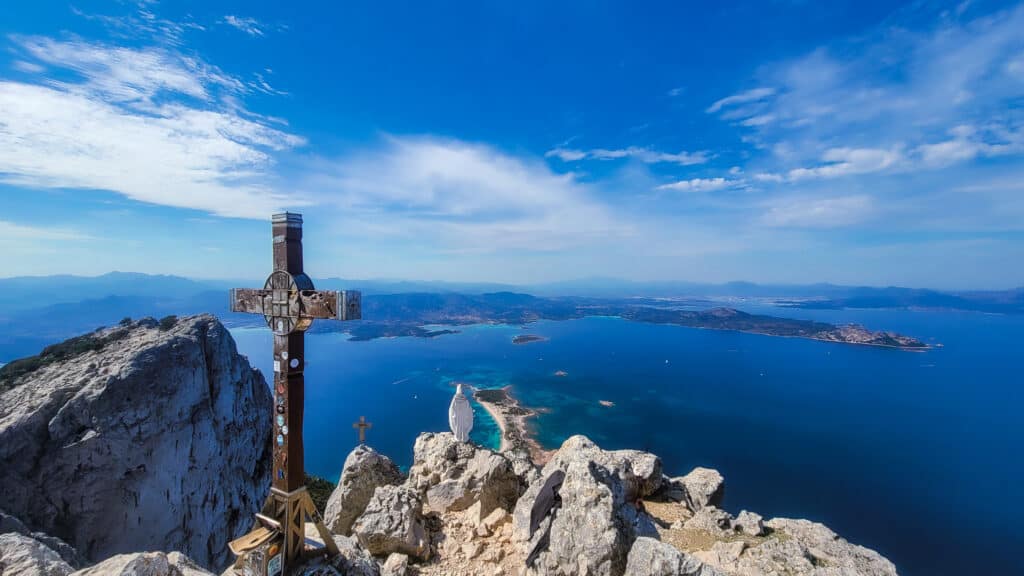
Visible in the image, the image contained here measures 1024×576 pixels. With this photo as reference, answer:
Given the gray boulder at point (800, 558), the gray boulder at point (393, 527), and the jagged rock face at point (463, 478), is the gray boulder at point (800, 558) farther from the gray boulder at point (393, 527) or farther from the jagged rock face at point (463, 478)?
the gray boulder at point (393, 527)

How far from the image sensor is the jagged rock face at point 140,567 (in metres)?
4.37

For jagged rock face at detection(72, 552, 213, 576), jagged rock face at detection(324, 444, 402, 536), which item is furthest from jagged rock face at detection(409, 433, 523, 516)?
jagged rock face at detection(72, 552, 213, 576)

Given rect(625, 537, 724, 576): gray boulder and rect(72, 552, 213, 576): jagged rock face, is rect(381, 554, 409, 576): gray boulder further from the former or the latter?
rect(625, 537, 724, 576): gray boulder

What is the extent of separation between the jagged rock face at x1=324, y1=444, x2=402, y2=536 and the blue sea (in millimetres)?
46477

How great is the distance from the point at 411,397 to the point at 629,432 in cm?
4239

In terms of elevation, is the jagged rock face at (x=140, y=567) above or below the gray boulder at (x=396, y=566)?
above

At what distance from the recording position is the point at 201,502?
770 inches

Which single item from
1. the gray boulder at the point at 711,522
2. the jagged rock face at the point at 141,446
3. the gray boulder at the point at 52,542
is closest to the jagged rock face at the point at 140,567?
the gray boulder at the point at 52,542

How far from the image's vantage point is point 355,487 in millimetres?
9422

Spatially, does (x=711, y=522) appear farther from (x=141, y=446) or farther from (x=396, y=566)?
(x=141, y=446)

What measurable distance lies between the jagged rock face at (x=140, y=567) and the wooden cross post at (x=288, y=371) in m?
1.14

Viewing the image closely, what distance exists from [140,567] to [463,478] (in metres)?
6.09

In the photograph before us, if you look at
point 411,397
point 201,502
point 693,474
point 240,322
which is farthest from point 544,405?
point 240,322

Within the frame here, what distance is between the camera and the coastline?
50559mm
